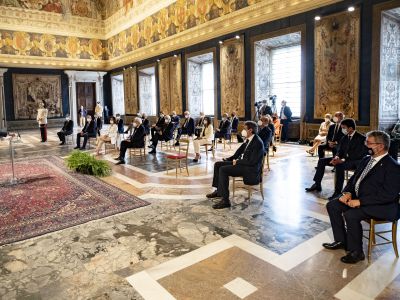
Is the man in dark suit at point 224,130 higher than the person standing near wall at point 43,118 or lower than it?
lower

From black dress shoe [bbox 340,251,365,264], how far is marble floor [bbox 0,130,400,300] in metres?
0.06

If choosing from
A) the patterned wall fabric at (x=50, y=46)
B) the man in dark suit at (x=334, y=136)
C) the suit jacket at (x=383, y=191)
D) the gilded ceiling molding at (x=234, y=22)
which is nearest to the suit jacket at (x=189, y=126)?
the gilded ceiling molding at (x=234, y=22)

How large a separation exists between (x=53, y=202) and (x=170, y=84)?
13.2m

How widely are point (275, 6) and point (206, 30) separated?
408 cm

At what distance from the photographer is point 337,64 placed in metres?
10.1

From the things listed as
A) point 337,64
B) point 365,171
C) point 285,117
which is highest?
point 337,64

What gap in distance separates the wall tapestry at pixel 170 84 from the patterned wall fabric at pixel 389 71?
10.0m

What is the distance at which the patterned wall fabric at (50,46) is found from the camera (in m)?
21.1

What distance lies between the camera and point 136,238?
390cm

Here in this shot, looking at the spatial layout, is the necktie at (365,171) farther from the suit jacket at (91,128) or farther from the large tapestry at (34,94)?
the large tapestry at (34,94)

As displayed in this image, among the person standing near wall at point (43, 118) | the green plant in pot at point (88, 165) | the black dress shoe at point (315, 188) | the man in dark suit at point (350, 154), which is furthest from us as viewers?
the person standing near wall at point (43, 118)

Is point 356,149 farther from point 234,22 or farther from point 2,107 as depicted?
point 2,107

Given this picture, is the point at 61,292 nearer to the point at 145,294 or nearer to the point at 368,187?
the point at 145,294

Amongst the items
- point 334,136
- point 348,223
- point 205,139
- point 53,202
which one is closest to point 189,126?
point 205,139
